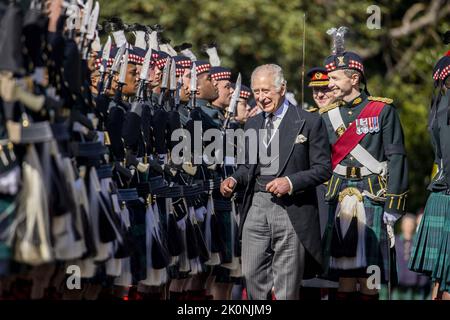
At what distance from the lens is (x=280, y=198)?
891 cm

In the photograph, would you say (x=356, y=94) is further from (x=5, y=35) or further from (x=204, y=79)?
(x=5, y=35)

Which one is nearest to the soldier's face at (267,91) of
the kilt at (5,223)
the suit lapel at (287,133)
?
the suit lapel at (287,133)

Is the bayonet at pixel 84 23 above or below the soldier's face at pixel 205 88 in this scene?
above

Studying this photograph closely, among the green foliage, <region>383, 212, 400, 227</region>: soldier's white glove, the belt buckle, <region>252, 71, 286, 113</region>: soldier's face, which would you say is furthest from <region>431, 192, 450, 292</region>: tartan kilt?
the green foliage

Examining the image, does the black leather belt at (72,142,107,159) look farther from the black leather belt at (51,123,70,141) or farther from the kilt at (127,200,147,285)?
the kilt at (127,200,147,285)

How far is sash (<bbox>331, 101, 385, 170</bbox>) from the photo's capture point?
33.1 ft

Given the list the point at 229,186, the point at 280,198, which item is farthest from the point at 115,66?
the point at 280,198

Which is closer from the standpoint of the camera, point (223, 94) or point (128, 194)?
point (128, 194)

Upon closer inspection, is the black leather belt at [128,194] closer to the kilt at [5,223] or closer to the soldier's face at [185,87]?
the soldier's face at [185,87]

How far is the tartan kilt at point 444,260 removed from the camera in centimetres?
A: 1020

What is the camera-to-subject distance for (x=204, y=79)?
11.7m

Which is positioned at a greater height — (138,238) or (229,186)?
(229,186)

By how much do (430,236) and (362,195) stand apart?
0.79m

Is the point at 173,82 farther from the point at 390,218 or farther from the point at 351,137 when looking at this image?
the point at 390,218
